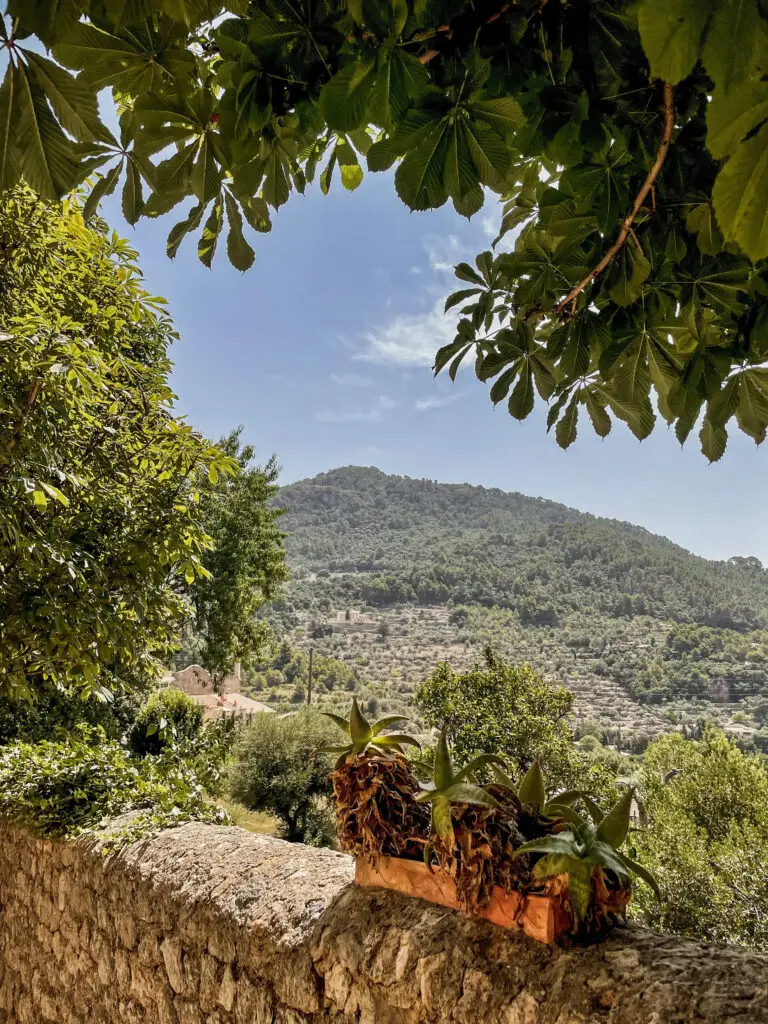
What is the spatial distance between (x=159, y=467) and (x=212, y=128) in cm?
240

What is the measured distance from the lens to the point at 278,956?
1.56 meters

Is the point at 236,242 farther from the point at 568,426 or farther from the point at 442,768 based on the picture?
the point at 442,768

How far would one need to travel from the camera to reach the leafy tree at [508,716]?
854 centimetres

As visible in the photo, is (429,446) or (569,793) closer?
(569,793)

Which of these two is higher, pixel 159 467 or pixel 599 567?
pixel 599 567

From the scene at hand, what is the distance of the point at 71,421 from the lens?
2992 mm

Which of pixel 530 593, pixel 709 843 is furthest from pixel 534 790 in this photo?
pixel 530 593

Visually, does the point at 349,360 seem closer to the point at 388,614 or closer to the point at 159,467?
the point at 388,614

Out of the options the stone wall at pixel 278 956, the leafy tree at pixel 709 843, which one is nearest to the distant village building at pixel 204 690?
the leafy tree at pixel 709 843

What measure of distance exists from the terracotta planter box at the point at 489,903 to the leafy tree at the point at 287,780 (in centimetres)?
1160

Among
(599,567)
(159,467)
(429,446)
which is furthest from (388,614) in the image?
(159,467)

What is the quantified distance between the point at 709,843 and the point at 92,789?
10.0m

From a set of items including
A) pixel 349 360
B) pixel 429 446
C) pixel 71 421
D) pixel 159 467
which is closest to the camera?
pixel 71 421

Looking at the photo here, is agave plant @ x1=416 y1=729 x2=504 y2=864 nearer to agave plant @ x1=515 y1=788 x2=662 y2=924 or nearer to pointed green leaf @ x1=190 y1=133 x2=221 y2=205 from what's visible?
agave plant @ x1=515 y1=788 x2=662 y2=924
